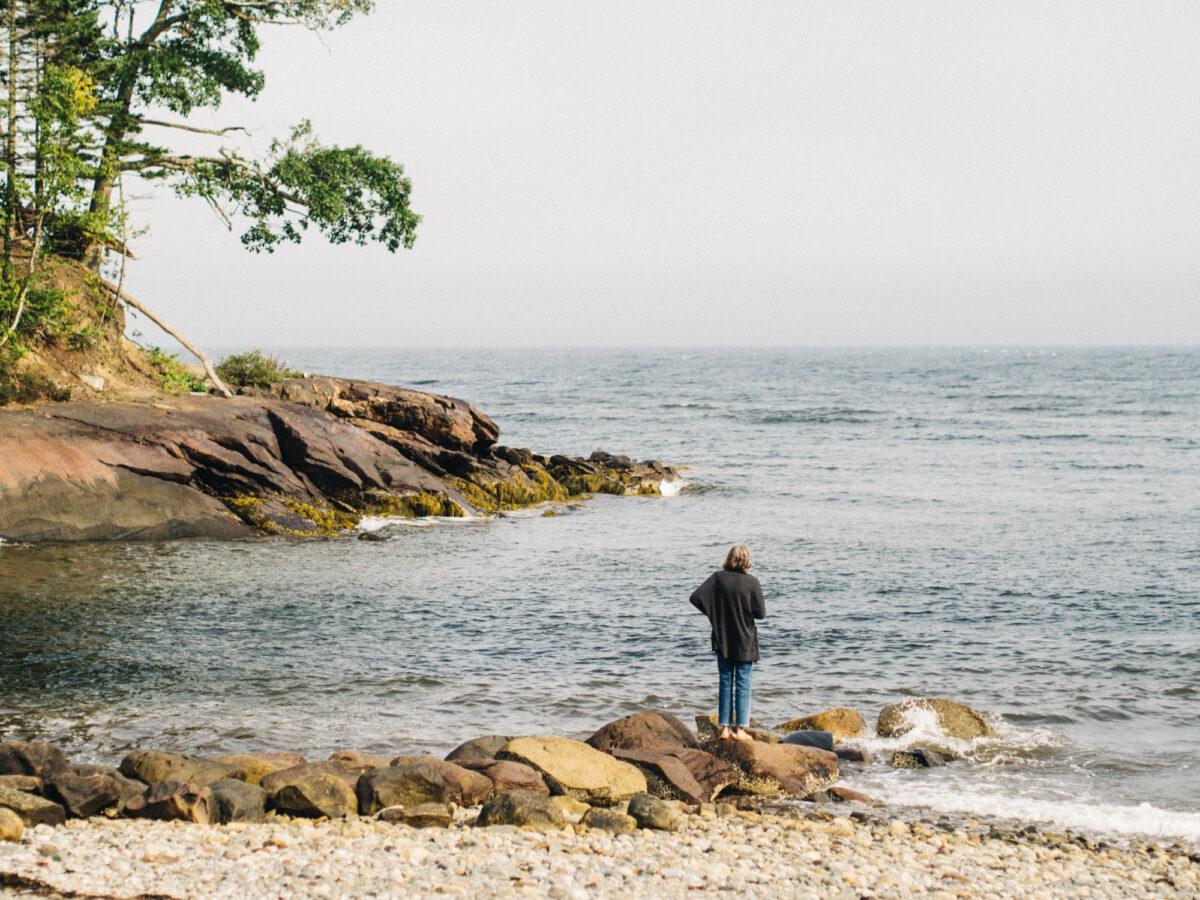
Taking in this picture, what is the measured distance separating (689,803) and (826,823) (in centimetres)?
132

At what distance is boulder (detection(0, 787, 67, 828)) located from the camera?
8.33 m

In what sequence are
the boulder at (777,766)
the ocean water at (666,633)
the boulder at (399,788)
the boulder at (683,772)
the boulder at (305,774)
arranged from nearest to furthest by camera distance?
the boulder at (399,788)
the boulder at (305,774)
the boulder at (683,772)
the boulder at (777,766)
the ocean water at (666,633)

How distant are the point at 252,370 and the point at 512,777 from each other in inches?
952

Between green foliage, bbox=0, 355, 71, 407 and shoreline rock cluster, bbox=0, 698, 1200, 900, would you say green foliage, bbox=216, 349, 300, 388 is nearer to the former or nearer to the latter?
green foliage, bbox=0, 355, 71, 407

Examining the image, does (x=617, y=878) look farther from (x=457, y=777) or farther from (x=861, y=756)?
(x=861, y=756)

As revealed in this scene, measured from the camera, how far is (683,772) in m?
10.2

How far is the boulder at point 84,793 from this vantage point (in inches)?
346

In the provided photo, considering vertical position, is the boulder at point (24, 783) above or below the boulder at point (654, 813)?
above

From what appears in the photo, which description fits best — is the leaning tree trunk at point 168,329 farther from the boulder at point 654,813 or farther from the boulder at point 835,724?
the boulder at point 654,813

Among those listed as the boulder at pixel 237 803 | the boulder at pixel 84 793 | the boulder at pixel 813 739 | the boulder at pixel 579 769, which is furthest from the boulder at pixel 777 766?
the boulder at pixel 84 793

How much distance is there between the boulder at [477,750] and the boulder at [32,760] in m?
3.60

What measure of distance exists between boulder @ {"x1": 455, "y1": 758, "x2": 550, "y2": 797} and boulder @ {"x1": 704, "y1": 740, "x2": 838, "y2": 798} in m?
2.06

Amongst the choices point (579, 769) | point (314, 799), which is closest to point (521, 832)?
point (579, 769)

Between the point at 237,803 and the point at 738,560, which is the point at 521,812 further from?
the point at 738,560
